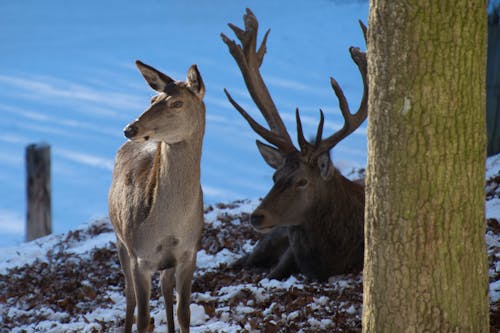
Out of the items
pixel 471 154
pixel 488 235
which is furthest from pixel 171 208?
pixel 488 235

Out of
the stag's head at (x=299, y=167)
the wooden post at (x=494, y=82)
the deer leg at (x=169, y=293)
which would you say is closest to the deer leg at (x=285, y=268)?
the stag's head at (x=299, y=167)

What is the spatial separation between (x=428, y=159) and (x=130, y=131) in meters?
1.91

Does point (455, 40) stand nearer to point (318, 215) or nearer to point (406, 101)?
point (406, 101)

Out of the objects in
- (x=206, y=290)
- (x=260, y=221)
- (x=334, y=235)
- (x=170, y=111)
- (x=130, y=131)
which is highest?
(x=170, y=111)

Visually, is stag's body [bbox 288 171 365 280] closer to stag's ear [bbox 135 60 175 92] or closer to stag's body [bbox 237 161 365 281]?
stag's body [bbox 237 161 365 281]

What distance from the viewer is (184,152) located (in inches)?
201

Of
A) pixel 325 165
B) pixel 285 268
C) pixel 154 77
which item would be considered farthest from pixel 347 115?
pixel 154 77

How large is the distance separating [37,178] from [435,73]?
8.00 meters

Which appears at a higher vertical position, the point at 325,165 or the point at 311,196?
the point at 325,165

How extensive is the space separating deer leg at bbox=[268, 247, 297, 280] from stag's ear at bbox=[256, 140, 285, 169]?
2.97ft

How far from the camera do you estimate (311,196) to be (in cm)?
695

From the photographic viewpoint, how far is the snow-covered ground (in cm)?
588

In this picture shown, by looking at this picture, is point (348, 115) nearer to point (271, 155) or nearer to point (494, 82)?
point (271, 155)

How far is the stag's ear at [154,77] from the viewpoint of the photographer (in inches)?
203
